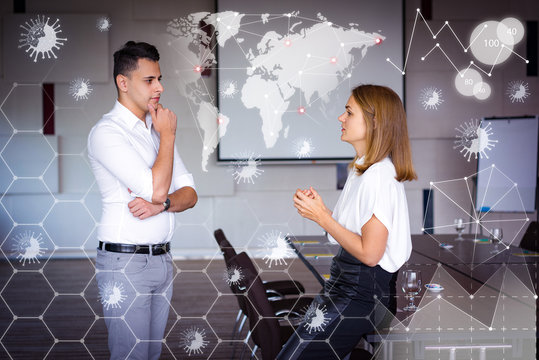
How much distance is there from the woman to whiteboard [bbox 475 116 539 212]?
91.9 inches

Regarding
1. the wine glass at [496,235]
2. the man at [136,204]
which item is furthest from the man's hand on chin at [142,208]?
the wine glass at [496,235]

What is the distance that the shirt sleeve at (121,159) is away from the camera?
1.79 m

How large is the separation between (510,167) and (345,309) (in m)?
2.58

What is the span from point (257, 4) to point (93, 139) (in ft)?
10.5

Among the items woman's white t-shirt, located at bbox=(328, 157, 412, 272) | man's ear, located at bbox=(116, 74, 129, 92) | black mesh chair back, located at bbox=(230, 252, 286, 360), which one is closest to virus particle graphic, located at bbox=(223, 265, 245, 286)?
black mesh chair back, located at bbox=(230, 252, 286, 360)

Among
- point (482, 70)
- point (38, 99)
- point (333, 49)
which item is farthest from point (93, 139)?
point (38, 99)

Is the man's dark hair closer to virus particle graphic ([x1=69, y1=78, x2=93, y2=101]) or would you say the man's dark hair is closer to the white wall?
virus particle graphic ([x1=69, y1=78, x2=93, y2=101])

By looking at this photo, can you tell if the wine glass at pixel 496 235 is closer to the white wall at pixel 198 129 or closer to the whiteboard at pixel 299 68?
the whiteboard at pixel 299 68

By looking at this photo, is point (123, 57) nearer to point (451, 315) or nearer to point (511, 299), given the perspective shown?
point (451, 315)

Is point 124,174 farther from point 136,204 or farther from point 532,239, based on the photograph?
point 532,239

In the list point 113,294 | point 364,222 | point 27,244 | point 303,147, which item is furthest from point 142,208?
point 303,147

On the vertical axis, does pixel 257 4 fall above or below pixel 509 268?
above

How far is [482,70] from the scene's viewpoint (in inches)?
143

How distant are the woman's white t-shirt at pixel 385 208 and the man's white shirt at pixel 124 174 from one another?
2.25ft
